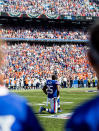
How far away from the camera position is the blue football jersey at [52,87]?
38.7ft

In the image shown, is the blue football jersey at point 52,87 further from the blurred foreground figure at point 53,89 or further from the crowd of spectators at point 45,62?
the crowd of spectators at point 45,62

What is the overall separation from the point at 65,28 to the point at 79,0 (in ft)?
18.9

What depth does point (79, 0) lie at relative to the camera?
5572 cm

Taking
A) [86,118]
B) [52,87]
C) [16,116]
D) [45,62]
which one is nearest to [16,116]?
[16,116]

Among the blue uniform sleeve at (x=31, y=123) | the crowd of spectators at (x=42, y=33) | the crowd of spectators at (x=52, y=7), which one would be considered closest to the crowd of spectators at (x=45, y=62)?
the crowd of spectators at (x=42, y=33)

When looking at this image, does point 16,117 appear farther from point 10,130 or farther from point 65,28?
point 65,28

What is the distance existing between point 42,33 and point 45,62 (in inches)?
361

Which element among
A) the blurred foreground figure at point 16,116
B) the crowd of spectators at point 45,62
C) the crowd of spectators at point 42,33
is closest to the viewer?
the blurred foreground figure at point 16,116

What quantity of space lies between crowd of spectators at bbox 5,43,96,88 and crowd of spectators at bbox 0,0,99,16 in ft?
19.4

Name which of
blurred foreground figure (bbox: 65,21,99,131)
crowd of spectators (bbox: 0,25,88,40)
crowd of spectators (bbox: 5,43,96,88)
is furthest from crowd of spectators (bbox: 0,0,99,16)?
blurred foreground figure (bbox: 65,21,99,131)

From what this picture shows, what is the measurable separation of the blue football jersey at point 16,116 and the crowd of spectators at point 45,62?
32.9 m

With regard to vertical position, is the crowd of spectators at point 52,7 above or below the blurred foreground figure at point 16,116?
above

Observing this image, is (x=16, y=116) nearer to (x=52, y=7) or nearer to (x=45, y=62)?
(x=45, y=62)

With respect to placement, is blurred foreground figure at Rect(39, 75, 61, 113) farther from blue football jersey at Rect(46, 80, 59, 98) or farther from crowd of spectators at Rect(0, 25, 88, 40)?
crowd of spectators at Rect(0, 25, 88, 40)
